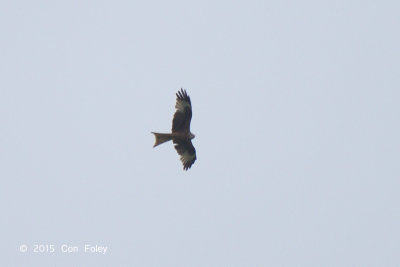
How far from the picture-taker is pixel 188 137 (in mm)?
25625

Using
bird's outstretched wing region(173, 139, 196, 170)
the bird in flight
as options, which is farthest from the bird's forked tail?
bird's outstretched wing region(173, 139, 196, 170)

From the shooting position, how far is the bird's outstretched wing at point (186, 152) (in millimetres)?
26203

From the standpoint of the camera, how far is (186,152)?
1044 inches

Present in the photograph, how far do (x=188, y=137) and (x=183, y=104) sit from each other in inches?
44.4

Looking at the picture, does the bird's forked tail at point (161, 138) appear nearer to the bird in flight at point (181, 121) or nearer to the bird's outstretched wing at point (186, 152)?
the bird in flight at point (181, 121)

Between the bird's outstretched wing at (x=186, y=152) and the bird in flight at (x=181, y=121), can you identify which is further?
the bird's outstretched wing at (x=186, y=152)

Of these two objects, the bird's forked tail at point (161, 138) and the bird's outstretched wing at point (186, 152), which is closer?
the bird's forked tail at point (161, 138)

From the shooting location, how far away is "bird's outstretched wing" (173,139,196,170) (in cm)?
2620

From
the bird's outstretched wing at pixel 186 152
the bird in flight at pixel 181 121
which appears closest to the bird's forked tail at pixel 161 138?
the bird in flight at pixel 181 121

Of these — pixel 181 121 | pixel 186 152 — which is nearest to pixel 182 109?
pixel 181 121

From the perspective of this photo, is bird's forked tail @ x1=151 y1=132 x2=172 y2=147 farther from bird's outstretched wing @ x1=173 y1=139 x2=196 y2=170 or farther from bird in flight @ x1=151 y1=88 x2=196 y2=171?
bird's outstretched wing @ x1=173 y1=139 x2=196 y2=170

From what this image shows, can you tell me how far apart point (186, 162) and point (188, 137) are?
4.29ft

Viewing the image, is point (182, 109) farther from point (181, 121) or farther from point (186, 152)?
point (186, 152)

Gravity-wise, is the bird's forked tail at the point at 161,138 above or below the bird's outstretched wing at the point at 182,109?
below
